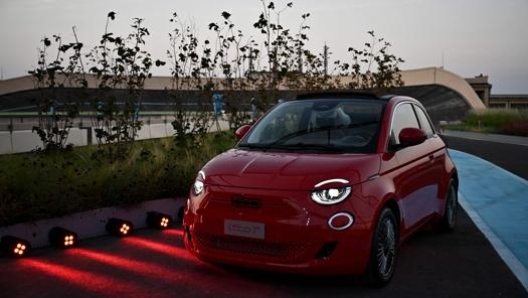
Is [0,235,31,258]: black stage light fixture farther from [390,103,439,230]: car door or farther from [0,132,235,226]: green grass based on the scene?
[390,103,439,230]: car door

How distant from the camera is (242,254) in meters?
4.82

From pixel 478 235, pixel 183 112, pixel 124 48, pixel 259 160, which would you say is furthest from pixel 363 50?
pixel 259 160

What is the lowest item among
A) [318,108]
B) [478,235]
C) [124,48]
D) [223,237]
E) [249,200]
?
[478,235]

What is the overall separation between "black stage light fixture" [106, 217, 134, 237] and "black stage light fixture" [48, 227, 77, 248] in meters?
0.59

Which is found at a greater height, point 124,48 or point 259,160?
point 124,48

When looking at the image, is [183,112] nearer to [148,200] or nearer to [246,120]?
[246,120]

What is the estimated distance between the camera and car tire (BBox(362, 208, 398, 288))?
4875mm

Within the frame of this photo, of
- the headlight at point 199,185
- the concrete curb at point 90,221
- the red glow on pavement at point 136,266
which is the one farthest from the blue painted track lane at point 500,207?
the concrete curb at point 90,221

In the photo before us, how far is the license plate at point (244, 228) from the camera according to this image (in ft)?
15.4

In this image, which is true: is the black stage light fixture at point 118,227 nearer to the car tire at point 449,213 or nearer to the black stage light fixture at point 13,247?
the black stage light fixture at point 13,247

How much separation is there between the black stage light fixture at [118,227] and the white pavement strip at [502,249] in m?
4.11

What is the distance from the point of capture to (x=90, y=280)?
513cm

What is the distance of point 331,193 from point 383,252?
30.6 inches

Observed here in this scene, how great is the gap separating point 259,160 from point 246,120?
832 cm
